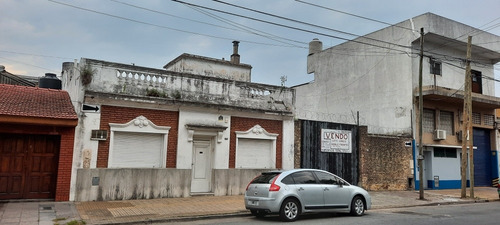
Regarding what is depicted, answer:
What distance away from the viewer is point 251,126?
52.1ft

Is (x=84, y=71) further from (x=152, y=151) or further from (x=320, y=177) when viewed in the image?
(x=320, y=177)

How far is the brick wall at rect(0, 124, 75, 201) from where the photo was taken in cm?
1181

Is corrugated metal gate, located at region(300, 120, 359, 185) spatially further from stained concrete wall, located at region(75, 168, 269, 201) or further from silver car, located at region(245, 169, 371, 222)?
silver car, located at region(245, 169, 371, 222)

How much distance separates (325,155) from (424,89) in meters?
7.64

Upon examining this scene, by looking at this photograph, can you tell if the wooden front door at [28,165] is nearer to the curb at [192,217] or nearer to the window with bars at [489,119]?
the curb at [192,217]

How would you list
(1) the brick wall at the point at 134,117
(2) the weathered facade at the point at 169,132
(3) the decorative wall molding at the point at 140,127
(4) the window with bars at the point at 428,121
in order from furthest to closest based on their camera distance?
(4) the window with bars at the point at 428,121 → (3) the decorative wall molding at the point at 140,127 → (1) the brick wall at the point at 134,117 → (2) the weathered facade at the point at 169,132

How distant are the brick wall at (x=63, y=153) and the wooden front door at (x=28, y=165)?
42 centimetres

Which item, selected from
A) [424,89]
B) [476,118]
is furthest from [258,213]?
[476,118]

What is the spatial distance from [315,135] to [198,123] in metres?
5.95

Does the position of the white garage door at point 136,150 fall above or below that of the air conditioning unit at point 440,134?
below

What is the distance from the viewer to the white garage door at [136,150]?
13.1 meters

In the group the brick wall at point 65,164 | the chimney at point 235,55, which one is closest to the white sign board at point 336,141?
the chimney at point 235,55

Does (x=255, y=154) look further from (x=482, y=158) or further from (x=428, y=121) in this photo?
(x=482, y=158)

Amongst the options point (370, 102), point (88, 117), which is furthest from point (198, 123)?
point (370, 102)
